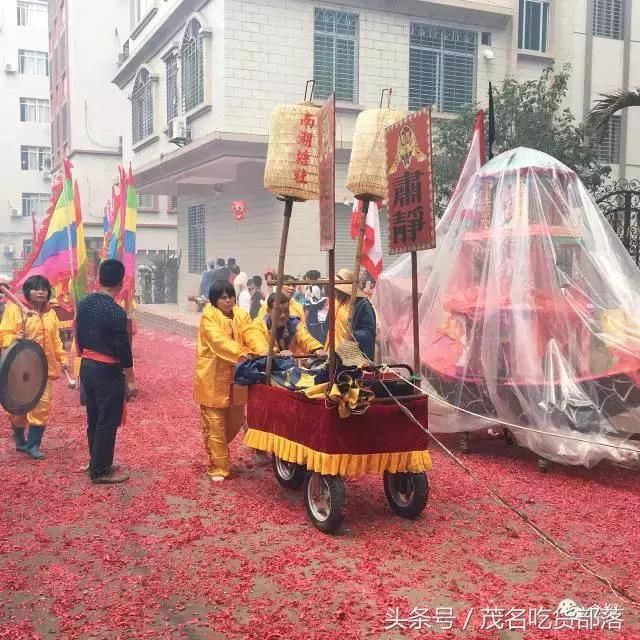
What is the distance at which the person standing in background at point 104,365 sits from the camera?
18.0ft

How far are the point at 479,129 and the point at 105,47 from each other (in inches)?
960

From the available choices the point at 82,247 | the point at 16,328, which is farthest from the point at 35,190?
the point at 16,328

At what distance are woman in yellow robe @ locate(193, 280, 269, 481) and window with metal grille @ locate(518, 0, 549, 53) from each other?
1362 centimetres

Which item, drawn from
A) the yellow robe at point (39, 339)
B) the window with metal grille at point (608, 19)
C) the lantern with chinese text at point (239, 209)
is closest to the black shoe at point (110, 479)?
the yellow robe at point (39, 339)

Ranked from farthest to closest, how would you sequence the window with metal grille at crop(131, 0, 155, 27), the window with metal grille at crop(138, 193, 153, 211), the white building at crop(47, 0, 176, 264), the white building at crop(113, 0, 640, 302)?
1. the window with metal grille at crop(138, 193, 153, 211)
2. the white building at crop(47, 0, 176, 264)
3. the window with metal grille at crop(131, 0, 155, 27)
4. the white building at crop(113, 0, 640, 302)

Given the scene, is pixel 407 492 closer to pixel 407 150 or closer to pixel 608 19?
pixel 407 150

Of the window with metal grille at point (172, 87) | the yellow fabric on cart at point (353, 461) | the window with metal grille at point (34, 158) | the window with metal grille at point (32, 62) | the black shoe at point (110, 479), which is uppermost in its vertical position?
the window with metal grille at point (32, 62)

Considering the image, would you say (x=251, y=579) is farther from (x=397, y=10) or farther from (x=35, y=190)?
A: (x=35, y=190)

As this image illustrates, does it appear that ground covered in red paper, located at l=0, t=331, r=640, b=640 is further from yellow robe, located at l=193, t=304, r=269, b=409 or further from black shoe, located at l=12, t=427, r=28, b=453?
yellow robe, located at l=193, t=304, r=269, b=409

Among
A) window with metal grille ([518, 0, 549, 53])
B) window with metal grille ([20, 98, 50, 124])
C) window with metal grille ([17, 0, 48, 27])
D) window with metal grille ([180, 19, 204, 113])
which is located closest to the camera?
window with metal grille ([180, 19, 204, 113])

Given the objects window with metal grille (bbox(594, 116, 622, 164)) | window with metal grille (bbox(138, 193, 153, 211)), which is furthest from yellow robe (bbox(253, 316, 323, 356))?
window with metal grille (bbox(138, 193, 153, 211))

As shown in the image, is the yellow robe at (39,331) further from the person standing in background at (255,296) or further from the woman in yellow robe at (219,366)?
the person standing in background at (255,296)

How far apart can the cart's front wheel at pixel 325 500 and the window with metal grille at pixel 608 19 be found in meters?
15.5

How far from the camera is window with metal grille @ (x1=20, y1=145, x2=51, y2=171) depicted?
36.8 metres
